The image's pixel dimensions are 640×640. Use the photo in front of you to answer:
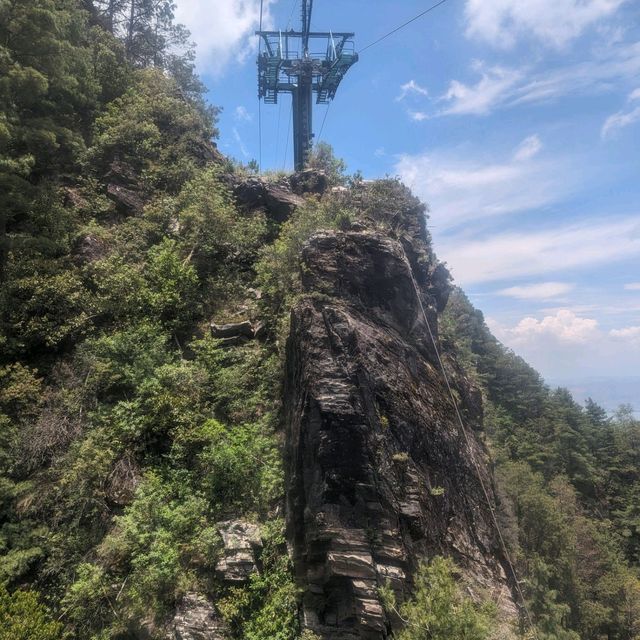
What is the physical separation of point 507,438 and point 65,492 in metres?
31.5

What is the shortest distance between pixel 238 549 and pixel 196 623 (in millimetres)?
1199

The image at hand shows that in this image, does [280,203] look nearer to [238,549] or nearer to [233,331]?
[233,331]

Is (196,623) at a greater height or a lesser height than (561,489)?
greater

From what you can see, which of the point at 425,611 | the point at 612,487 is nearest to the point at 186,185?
the point at 425,611

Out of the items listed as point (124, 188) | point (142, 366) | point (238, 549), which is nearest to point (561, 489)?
point (238, 549)

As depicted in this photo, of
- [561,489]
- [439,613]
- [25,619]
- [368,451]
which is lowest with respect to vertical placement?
[561,489]

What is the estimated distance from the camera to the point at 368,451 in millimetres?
6840

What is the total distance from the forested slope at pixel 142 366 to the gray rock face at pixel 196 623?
5 centimetres

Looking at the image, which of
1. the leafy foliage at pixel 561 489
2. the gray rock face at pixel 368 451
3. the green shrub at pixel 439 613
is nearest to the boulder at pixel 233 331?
the gray rock face at pixel 368 451

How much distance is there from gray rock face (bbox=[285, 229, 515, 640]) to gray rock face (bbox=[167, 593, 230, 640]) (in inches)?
59.0

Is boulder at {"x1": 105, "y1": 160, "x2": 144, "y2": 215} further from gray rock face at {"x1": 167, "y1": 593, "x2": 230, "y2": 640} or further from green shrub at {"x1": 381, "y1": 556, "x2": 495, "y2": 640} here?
green shrub at {"x1": 381, "y1": 556, "x2": 495, "y2": 640}

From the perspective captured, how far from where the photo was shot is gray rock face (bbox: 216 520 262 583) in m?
6.77

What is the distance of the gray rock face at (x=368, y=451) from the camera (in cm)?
626

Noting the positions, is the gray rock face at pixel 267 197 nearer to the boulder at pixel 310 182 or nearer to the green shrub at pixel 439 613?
the boulder at pixel 310 182
